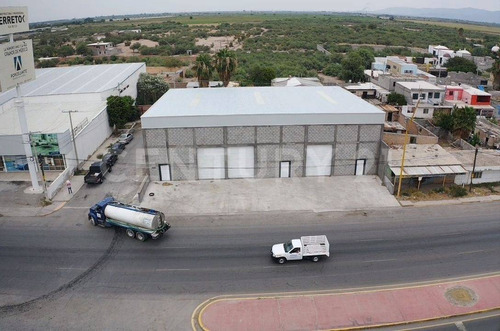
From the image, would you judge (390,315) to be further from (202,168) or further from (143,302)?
(202,168)

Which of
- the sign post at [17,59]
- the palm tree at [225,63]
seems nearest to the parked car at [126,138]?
the sign post at [17,59]

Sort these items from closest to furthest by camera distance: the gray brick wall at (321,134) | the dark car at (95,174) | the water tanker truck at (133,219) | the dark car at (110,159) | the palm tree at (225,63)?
the water tanker truck at (133,219)
the dark car at (95,174)
the gray brick wall at (321,134)
the dark car at (110,159)
the palm tree at (225,63)

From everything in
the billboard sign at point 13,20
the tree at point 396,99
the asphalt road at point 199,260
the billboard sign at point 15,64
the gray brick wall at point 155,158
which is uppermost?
the billboard sign at point 13,20

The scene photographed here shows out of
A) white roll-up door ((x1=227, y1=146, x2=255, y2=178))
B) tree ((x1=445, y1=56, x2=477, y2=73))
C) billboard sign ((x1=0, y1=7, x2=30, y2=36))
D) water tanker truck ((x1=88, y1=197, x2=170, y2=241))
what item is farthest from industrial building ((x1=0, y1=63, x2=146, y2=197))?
tree ((x1=445, y1=56, x2=477, y2=73))

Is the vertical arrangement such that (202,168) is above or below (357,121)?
below

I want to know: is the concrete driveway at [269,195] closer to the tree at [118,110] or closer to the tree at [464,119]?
the tree at [464,119]

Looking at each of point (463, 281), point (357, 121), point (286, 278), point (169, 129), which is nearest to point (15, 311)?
point (286, 278)

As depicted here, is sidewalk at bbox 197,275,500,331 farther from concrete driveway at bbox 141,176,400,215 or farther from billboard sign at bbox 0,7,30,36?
billboard sign at bbox 0,7,30,36

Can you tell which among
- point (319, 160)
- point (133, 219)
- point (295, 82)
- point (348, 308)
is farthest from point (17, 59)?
point (295, 82)
